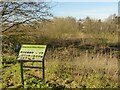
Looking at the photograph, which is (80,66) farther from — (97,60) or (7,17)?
(7,17)

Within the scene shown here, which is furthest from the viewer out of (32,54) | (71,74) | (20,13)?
(20,13)

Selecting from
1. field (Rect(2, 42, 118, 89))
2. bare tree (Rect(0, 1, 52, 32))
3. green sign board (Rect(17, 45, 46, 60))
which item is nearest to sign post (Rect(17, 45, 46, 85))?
green sign board (Rect(17, 45, 46, 60))

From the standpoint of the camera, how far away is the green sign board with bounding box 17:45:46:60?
6.01 meters

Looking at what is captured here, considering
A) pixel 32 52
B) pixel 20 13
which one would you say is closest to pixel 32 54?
pixel 32 52

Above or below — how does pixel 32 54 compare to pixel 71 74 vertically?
above

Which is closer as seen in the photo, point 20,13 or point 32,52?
point 32,52

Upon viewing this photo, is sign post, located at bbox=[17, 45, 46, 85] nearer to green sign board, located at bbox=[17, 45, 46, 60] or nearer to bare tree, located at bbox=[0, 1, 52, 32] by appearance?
green sign board, located at bbox=[17, 45, 46, 60]

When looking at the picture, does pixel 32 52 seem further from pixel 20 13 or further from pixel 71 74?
pixel 20 13

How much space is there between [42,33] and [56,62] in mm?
5271

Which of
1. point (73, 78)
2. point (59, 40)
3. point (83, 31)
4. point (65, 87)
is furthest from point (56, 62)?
point (83, 31)

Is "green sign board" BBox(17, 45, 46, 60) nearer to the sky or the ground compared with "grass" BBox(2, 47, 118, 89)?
nearer to the sky

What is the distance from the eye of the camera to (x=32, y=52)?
612cm

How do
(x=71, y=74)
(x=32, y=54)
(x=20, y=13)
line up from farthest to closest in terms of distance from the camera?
(x=20, y=13)
(x=71, y=74)
(x=32, y=54)

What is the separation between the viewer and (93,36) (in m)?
18.2
